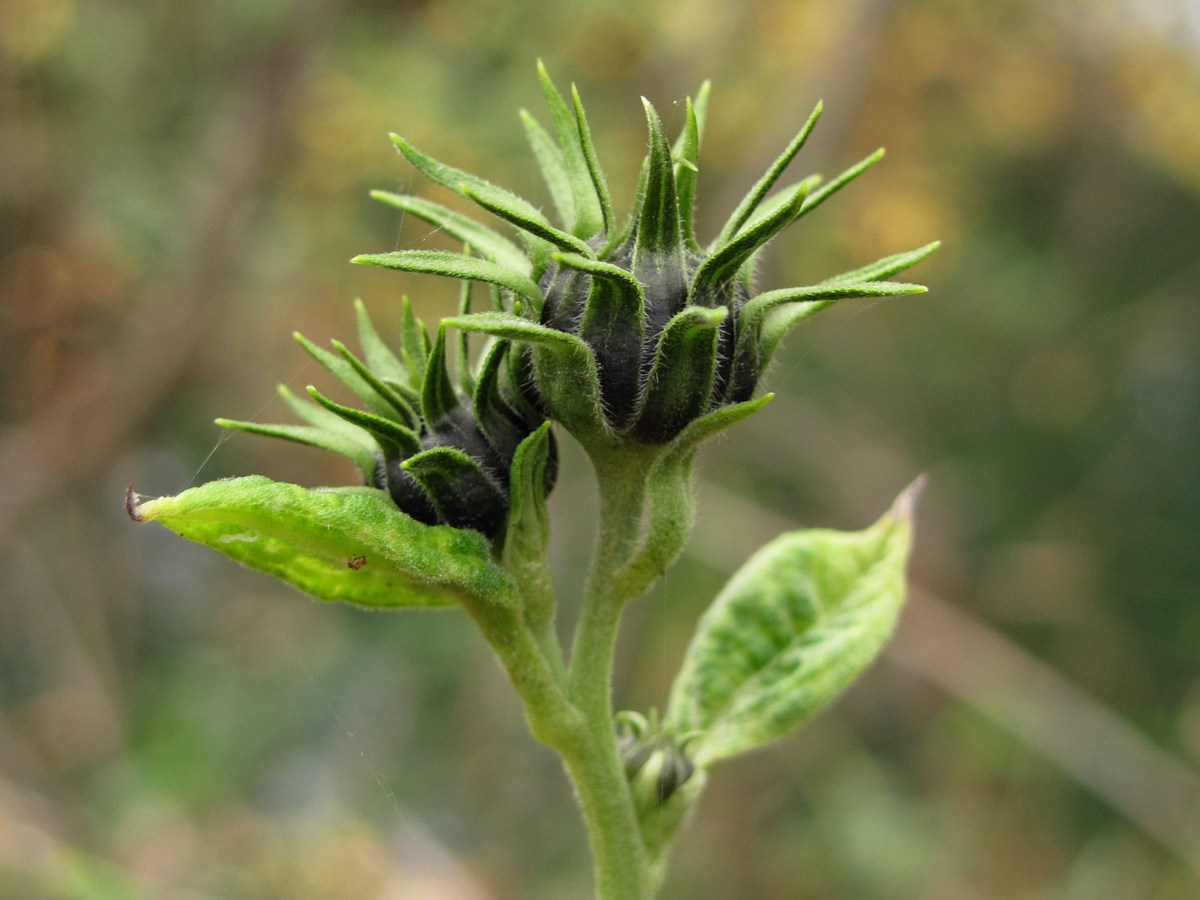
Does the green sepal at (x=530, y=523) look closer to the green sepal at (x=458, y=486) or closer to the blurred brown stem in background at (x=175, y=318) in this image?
the green sepal at (x=458, y=486)

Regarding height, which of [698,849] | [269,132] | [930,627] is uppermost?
[269,132]

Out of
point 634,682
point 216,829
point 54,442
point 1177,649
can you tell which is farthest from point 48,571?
point 1177,649

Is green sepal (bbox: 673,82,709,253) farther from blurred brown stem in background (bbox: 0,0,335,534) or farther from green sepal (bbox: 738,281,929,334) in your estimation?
blurred brown stem in background (bbox: 0,0,335,534)

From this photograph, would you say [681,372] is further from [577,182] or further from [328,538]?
[328,538]

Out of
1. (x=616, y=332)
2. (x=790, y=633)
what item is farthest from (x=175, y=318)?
(x=616, y=332)

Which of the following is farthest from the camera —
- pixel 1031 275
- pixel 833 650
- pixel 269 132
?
pixel 1031 275

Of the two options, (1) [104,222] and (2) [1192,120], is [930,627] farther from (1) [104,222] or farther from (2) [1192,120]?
(1) [104,222]
